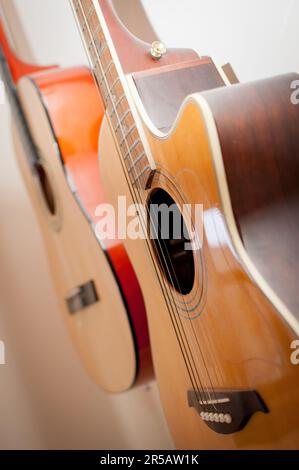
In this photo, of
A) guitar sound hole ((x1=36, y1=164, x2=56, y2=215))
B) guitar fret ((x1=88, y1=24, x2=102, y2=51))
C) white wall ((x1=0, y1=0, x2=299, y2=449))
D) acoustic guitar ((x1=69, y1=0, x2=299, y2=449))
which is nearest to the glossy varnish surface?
acoustic guitar ((x1=69, y1=0, x2=299, y2=449))

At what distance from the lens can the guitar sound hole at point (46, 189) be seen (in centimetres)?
109

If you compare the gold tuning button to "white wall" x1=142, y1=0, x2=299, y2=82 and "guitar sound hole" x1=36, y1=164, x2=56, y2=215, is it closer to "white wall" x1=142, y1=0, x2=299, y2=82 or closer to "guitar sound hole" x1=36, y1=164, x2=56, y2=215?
"white wall" x1=142, y1=0, x2=299, y2=82

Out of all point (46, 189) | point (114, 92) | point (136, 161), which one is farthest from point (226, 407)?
point (46, 189)

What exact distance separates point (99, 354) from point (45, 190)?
15.0 inches

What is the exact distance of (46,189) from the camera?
1109mm

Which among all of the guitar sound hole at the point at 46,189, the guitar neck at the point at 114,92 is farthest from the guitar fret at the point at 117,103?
the guitar sound hole at the point at 46,189

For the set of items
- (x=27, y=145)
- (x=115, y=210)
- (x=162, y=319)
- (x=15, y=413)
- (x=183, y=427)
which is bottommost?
(x=15, y=413)

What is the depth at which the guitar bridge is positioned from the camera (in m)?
0.56

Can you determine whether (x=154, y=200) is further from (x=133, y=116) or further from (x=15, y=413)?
(x=15, y=413)

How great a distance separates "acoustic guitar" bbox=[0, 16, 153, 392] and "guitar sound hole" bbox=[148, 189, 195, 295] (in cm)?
16

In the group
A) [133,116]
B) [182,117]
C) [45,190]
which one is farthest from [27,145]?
[182,117]

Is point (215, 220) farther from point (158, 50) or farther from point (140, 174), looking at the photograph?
point (158, 50)

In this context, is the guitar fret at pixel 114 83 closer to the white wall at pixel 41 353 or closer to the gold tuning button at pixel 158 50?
the gold tuning button at pixel 158 50

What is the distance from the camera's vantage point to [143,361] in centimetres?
88
